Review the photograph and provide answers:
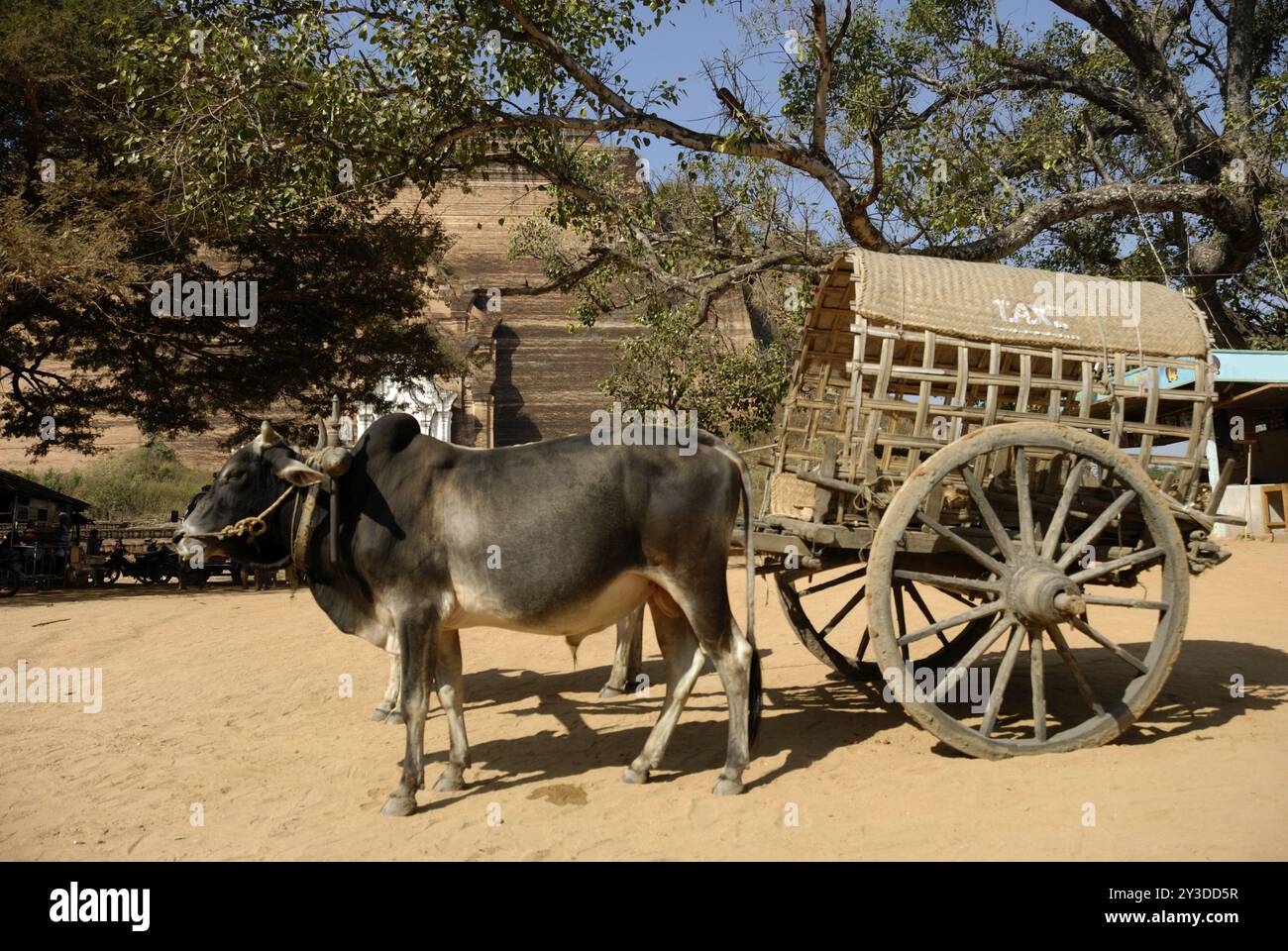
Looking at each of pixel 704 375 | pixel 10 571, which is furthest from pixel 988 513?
pixel 10 571

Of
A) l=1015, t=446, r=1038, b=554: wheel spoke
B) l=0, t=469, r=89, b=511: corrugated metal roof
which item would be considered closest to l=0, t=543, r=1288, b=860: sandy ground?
l=1015, t=446, r=1038, b=554: wheel spoke

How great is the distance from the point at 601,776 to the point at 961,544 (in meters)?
2.26

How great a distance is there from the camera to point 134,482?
33.2 m

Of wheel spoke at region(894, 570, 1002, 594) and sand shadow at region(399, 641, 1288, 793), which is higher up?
wheel spoke at region(894, 570, 1002, 594)

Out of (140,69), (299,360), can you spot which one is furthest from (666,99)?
(299,360)

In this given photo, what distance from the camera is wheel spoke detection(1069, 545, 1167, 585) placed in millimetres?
5406

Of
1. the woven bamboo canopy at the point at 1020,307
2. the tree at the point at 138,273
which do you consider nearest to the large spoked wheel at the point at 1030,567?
the woven bamboo canopy at the point at 1020,307

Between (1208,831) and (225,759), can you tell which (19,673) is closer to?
(225,759)

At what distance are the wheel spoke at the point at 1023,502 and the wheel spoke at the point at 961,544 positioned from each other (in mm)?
185

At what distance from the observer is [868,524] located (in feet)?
18.4

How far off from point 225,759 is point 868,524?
4.00 metres

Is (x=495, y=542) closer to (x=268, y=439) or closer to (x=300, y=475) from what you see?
(x=300, y=475)

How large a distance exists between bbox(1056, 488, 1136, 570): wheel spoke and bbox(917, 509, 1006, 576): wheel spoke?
33 centimetres

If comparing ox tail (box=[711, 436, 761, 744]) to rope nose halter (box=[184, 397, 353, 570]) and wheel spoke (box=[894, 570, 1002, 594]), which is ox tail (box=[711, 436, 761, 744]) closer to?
wheel spoke (box=[894, 570, 1002, 594])
